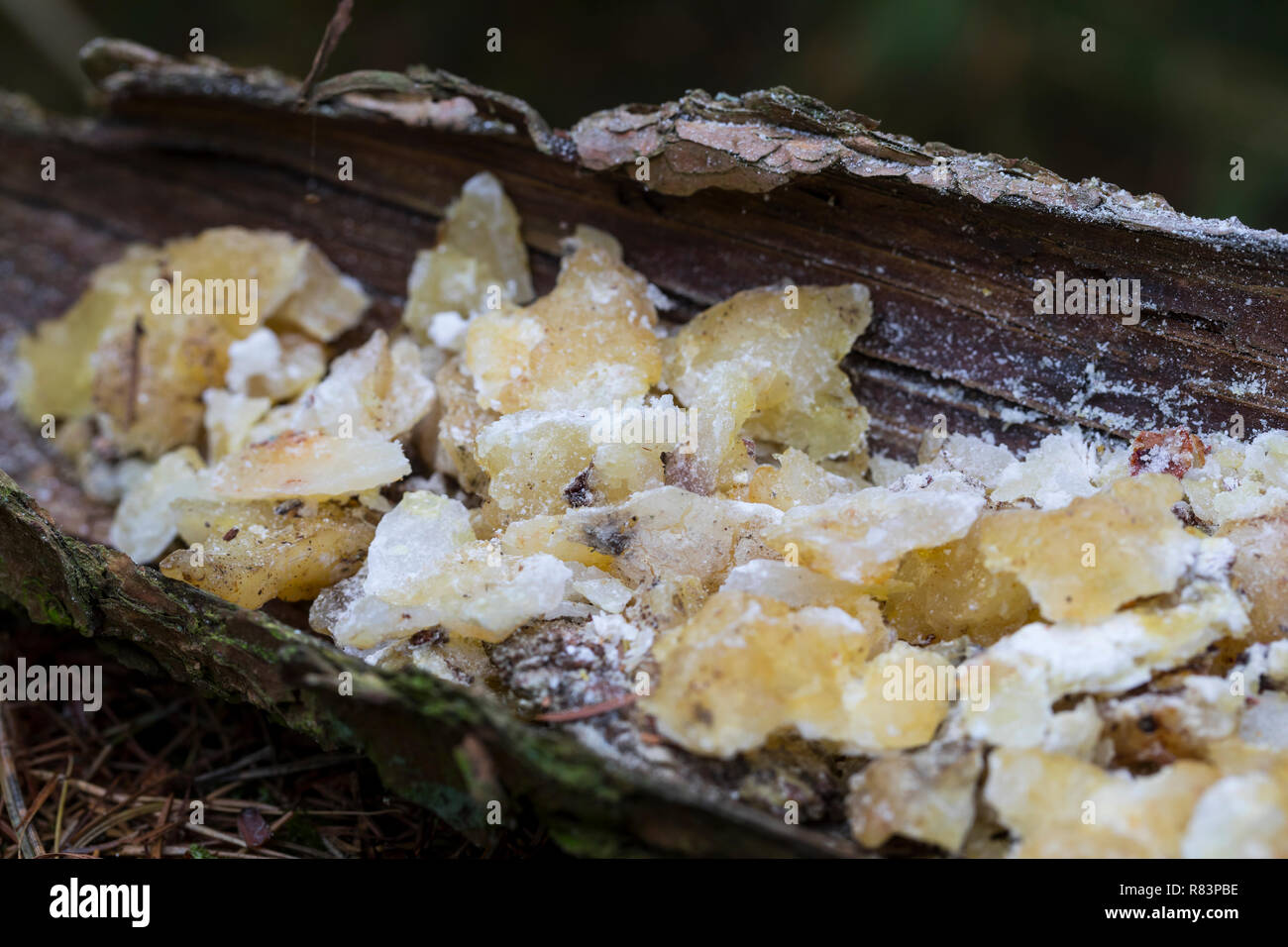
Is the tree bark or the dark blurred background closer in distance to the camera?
the tree bark

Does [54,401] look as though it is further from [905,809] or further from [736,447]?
[905,809]

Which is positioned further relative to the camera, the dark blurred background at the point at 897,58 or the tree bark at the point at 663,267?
the dark blurred background at the point at 897,58

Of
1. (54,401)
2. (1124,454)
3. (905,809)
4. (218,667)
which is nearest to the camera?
(905,809)

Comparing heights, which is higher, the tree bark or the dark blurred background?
the dark blurred background

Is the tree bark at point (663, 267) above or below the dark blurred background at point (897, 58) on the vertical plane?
below

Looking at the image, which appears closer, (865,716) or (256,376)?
(865,716)

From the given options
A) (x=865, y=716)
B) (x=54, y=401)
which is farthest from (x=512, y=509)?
(x=54, y=401)

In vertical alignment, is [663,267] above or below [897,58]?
below

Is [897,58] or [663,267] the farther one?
[897,58]
